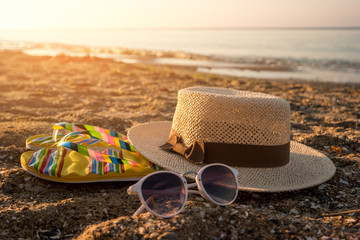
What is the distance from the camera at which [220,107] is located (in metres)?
2.62

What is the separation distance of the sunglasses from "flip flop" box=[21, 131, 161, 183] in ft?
2.43

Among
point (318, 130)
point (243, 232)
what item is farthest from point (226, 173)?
point (318, 130)

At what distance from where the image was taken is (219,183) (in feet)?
7.17

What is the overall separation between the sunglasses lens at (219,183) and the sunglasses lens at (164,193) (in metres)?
0.19

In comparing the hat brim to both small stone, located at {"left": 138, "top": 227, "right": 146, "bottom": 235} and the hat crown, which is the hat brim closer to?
the hat crown

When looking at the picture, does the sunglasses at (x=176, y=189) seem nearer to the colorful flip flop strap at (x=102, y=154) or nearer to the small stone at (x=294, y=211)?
the small stone at (x=294, y=211)

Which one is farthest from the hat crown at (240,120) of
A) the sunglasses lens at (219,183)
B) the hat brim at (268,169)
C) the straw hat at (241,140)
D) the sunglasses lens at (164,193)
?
the sunglasses lens at (164,193)

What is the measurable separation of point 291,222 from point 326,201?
74 cm

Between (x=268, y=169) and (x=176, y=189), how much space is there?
0.94 metres

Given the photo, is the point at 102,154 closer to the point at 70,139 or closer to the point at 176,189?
the point at 70,139

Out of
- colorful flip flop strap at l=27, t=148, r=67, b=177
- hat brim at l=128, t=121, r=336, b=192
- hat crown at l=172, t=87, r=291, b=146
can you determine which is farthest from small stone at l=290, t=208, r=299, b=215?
colorful flip flop strap at l=27, t=148, r=67, b=177

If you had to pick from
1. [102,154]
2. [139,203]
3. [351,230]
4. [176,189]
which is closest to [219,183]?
[176,189]

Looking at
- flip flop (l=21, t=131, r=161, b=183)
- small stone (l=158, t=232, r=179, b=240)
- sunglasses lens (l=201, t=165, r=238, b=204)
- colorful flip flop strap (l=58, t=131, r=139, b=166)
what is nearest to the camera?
small stone (l=158, t=232, r=179, b=240)

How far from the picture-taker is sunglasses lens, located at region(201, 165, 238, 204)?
84.1 inches
